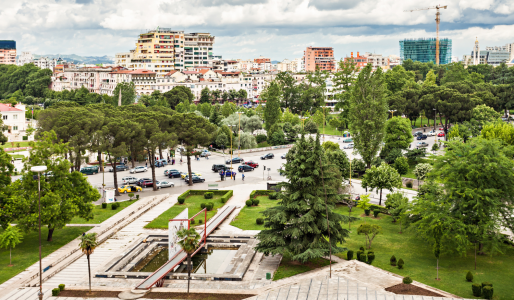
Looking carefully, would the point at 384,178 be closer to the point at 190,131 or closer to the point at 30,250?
the point at 190,131

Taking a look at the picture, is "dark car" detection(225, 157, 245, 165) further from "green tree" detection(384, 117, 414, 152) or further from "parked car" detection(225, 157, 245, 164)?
"green tree" detection(384, 117, 414, 152)

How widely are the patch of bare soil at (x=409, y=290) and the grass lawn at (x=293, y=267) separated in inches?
206

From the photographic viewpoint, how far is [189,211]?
43219 mm

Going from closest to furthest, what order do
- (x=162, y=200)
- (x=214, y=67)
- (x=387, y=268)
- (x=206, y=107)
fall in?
(x=387, y=268)
(x=162, y=200)
(x=206, y=107)
(x=214, y=67)

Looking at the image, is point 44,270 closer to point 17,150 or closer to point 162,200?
point 162,200

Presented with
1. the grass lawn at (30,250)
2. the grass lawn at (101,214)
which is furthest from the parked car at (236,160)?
the grass lawn at (30,250)

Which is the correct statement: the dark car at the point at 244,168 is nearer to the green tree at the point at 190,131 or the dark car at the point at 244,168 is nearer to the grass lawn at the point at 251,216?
the green tree at the point at 190,131

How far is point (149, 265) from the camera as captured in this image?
1243 inches

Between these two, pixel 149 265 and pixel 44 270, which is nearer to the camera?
pixel 44 270

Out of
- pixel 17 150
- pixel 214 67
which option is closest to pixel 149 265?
pixel 17 150

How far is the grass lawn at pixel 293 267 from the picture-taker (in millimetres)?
28452

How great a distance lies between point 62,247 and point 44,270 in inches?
180

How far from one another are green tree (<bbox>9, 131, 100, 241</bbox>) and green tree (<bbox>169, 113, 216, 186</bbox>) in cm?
1815

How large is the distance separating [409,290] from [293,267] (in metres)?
7.19
